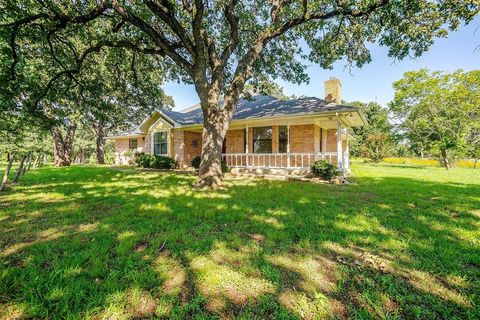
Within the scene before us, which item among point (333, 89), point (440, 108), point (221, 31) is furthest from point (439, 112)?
point (221, 31)

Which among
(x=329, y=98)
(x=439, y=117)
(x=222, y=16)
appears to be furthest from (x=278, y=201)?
(x=439, y=117)

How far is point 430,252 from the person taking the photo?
112 inches

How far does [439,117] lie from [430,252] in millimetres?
23636

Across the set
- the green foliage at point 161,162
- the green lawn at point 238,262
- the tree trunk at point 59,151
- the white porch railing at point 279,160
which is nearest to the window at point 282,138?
the white porch railing at point 279,160

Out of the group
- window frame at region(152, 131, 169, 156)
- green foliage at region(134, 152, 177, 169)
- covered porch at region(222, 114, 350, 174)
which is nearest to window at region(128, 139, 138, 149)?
window frame at region(152, 131, 169, 156)

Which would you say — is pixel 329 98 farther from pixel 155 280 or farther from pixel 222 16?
pixel 155 280

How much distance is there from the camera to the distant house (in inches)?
395

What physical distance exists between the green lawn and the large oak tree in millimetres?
3854

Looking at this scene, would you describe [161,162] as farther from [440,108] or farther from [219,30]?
[440,108]

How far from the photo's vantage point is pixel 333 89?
1259 cm

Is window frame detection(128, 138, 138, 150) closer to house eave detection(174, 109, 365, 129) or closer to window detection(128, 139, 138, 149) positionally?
window detection(128, 139, 138, 149)

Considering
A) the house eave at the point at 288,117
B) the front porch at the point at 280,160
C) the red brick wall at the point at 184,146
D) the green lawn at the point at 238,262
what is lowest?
the green lawn at the point at 238,262

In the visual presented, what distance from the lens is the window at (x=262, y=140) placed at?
11867 millimetres

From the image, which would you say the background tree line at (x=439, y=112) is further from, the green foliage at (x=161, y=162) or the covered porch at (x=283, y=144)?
the green foliage at (x=161, y=162)
